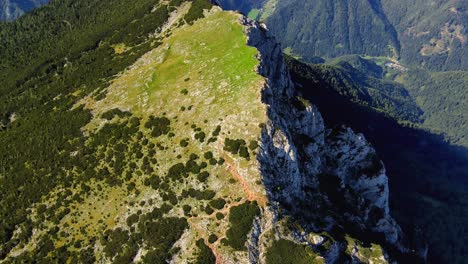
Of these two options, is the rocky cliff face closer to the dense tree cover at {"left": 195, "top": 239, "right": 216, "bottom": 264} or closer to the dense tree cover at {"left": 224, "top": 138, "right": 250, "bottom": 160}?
the dense tree cover at {"left": 224, "top": 138, "right": 250, "bottom": 160}

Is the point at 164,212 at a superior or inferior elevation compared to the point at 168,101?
inferior

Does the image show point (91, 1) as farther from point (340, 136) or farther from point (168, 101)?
point (340, 136)

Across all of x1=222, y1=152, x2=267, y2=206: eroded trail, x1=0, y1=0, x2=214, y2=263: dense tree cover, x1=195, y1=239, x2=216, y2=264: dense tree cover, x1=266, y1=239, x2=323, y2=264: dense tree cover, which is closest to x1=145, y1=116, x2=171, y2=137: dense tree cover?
x1=0, y1=0, x2=214, y2=263: dense tree cover

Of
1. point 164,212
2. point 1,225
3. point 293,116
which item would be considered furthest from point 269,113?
point 1,225

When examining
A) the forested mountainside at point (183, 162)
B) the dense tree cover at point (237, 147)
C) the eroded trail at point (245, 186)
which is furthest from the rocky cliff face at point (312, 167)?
the dense tree cover at point (237, 147)

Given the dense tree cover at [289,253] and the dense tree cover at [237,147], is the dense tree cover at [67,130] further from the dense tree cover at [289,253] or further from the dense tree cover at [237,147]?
the dense tree cover at [289,253]

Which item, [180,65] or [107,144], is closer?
[107,144]
